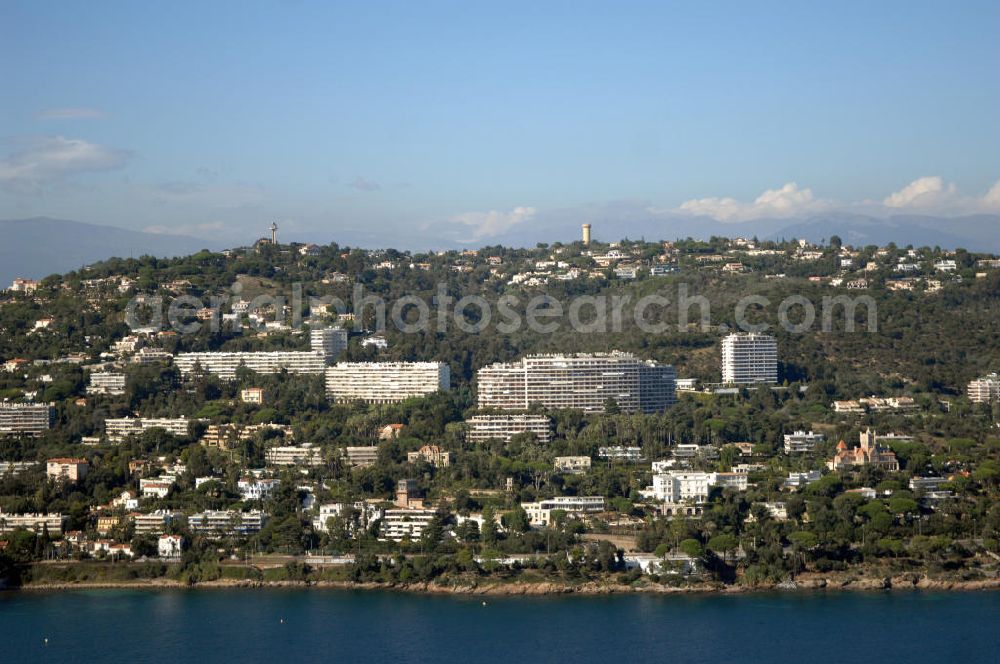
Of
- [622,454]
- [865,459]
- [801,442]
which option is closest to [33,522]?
[622,454]

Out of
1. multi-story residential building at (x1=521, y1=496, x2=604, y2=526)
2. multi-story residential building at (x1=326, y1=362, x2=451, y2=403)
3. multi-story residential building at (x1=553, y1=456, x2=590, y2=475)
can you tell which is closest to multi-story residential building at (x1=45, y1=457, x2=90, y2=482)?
multi-story residential building at (x1=326, y1=362, x2=451, y2=403)

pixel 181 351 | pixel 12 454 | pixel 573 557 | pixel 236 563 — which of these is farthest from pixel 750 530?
pixel 181 351

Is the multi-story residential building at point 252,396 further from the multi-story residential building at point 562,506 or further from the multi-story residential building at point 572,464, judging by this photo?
the multi-story residential building at point 562,506

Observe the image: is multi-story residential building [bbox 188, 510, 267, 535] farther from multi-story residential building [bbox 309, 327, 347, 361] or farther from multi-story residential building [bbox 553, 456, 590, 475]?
multi-story residential building [bbox 309, 327, 347, 361]

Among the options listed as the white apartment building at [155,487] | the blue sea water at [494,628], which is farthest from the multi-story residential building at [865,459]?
the white apartment building at [155,487]

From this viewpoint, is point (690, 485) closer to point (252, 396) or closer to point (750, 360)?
point (750, 360)

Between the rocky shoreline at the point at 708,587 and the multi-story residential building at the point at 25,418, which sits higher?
the multi-story residential building at the point at 25,418
